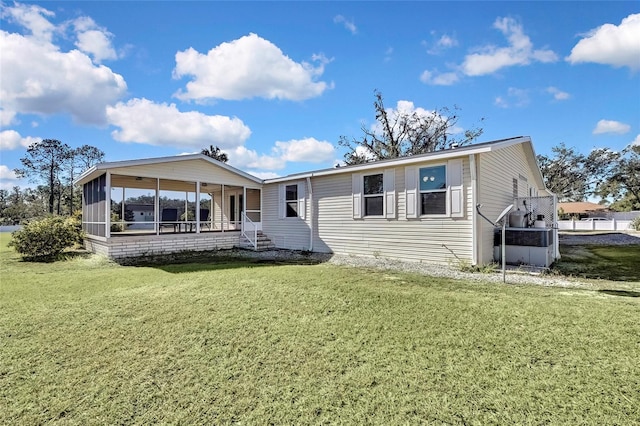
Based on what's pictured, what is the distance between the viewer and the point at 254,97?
15.0 m

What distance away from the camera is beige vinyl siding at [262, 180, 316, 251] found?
11703 mm

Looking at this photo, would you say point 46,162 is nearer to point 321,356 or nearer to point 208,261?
point 208,261

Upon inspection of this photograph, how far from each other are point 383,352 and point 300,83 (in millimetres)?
13873

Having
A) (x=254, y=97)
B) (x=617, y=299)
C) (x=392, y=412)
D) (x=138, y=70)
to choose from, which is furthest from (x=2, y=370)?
(x=254, y=97)

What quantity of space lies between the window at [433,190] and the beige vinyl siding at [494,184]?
2.81 feet

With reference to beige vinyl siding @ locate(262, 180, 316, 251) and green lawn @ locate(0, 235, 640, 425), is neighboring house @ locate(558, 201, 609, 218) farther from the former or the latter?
green lawn @ locate(0, 235, 640, 425)

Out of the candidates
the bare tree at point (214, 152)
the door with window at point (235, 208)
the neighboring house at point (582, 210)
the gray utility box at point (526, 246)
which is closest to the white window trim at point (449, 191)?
the gray utility box at point (526, 246)

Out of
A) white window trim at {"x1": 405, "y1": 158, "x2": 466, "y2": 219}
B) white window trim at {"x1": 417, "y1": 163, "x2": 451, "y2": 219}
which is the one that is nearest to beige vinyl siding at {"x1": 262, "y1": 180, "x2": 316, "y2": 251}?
white window trim at {"x1": 405, "y1": 158, "x2": 466, "y2": 219}

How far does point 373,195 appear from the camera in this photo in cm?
960

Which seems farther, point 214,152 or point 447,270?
point 214,152

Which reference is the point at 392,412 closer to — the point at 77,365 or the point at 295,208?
the point at 77,365

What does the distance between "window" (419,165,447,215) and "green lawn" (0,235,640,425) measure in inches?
131

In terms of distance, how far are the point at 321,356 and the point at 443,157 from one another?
21.0 feet

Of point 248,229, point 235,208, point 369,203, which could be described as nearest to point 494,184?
point 369,203
